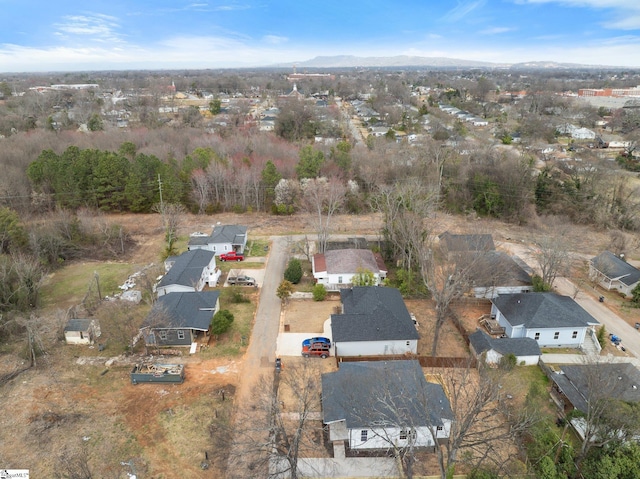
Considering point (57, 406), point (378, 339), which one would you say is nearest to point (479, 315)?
point (378, 339)

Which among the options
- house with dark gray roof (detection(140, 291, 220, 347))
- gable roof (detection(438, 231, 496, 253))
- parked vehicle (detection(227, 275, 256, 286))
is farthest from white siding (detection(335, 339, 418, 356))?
parked vehicle (detection(227, 275, 256, 286))

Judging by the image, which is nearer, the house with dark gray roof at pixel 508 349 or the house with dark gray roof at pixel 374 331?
the house with dark gray roof at pixel 508 349

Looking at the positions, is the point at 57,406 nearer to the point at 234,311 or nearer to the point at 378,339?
the point at 234,311

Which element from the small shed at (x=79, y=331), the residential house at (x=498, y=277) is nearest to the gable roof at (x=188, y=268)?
the small shed at (x=79, y=331)

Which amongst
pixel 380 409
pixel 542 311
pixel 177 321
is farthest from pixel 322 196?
pixel 380 409

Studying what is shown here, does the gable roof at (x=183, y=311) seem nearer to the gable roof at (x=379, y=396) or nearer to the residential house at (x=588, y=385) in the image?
the gable roof at (x=379, y=396)
